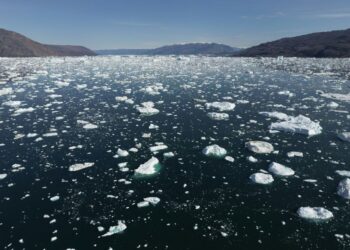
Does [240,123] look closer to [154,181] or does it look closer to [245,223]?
[154,181]

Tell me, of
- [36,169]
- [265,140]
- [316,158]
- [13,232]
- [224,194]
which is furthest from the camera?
[265,140]

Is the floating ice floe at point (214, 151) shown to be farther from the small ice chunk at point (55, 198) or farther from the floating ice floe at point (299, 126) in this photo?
the small ice chunk at point (55, 198)

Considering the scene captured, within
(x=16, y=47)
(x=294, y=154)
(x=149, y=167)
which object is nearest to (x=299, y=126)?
(x=294, y=154)

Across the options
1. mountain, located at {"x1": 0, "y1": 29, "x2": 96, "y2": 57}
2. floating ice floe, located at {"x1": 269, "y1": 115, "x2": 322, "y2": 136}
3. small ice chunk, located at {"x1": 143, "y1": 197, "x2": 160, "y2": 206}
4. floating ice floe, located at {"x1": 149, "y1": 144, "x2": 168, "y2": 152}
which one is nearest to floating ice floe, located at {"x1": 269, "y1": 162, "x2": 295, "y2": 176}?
small ice chunk, located at {"x1": 143, "y1": 197, "x2": 160, "y2": 206}

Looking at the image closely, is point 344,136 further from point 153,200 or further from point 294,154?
point 153,200

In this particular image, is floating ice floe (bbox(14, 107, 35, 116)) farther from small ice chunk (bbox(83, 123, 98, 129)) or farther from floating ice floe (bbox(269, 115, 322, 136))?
floating ice floe (bbox(269, 115, 322, 136))

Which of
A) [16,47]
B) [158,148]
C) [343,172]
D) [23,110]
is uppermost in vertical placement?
[343,172]

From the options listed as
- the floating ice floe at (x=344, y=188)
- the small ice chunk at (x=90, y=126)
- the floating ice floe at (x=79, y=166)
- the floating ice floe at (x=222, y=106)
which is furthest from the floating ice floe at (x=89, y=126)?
the floating ice floe at (x=344, y=188)

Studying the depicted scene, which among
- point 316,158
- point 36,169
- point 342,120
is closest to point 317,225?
point 316,158

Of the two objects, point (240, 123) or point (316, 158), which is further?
point (240, 123)
